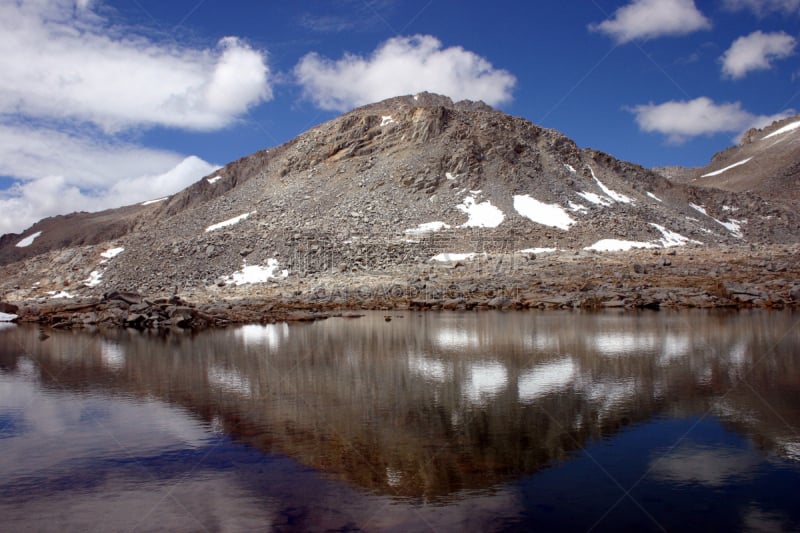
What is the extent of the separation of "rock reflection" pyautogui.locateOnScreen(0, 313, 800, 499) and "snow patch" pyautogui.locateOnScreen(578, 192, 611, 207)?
3983cm

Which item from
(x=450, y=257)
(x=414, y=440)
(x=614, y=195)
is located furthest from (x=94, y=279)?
(x=614, y=195)

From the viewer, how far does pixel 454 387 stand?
12.2 meters

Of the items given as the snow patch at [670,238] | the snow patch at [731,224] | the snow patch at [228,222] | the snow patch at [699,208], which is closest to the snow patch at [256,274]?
the snow patch at [228,222]

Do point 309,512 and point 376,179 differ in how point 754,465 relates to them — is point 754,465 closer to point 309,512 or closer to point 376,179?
point 309,512

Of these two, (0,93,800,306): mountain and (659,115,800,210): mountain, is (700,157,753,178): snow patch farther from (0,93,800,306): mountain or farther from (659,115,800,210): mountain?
(0,93,800,306): mountain

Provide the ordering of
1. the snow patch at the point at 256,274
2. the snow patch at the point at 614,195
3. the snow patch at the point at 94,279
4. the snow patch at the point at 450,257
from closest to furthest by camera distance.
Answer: the snow patch at the point at 256,274, the snow patch at the point at 450,257, the snow patch at the point at 94,279, the snow patch at the point at 614,195

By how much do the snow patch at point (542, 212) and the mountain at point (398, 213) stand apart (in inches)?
8.0

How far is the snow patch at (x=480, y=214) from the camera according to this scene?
5619 cm

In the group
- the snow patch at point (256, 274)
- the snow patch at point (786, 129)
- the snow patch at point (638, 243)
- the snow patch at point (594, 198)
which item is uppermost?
the snow patch at point (786, 129)

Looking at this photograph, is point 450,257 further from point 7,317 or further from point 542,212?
point 7,317

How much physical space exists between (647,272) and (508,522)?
36544 millimetres

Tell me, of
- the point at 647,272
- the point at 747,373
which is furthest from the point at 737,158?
the point at 747,373

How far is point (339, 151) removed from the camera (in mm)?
71125

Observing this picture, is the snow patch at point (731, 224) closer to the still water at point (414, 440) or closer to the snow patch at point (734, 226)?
the snow patch at point (734, 226)
